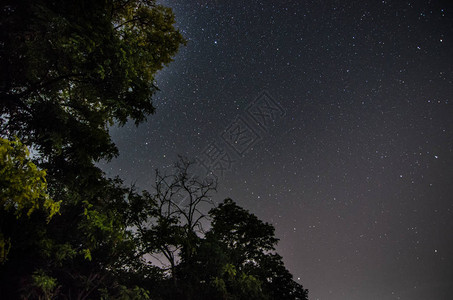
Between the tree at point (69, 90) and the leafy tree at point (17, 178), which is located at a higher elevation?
the tree at point (69, 90)

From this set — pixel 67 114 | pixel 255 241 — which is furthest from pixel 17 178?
pixel 255 241

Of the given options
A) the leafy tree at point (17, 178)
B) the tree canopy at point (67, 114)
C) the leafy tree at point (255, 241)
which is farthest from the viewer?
the leafy tree at point (255, 241)

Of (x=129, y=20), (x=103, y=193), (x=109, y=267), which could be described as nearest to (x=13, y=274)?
(x=109, y=267)

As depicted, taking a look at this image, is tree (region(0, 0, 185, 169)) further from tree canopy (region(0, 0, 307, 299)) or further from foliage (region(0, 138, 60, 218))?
foliage (region(0, 138, 60, 218))

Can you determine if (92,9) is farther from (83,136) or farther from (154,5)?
(154,5)

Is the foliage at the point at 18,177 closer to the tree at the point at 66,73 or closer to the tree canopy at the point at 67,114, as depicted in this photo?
the tree canopy at the point at 67,114

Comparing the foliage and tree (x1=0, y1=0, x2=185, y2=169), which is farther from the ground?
tree (x1=0, y1=0, x2=185, y2=169)

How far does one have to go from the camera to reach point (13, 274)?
21.6ft

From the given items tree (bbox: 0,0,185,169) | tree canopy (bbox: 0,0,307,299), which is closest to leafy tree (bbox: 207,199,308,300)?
tree canopy (bbox: 0,0,307,299)

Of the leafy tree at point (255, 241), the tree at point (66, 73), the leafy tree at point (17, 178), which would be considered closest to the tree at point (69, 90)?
the tree at point (66, 73)

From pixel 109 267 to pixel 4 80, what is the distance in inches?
284

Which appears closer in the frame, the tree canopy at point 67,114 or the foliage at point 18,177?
the foliage at point 18,177

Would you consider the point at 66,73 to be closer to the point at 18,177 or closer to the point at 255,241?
the point at 18,177

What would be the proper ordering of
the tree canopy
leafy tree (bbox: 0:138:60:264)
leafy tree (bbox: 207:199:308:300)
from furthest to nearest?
leafy tree (bbox: 207:199:308:300) < the tree canopy < leafy tree (bbox: 0:138:60:264)
